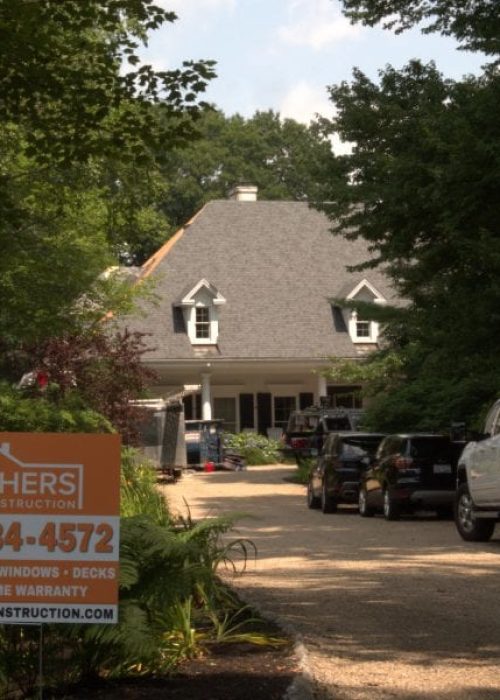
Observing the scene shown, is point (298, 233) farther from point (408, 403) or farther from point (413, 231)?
point (413, 231)

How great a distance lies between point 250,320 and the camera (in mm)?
60688

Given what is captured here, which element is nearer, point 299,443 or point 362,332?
point 299,443

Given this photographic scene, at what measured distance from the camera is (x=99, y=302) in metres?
41.9

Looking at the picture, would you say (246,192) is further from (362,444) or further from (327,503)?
(327,503)

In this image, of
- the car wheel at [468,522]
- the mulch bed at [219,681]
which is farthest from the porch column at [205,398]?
the mulch bed at [219,681]

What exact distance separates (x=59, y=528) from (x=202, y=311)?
5231 cm

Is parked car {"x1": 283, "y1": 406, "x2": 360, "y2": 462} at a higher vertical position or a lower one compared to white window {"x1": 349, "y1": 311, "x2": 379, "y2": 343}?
lower

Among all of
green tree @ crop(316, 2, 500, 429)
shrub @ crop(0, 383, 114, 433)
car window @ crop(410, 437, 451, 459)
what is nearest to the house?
car window @ crop(410, 437, 451, 459)

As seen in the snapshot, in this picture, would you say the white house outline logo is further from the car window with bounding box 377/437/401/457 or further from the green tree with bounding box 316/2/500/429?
the car window with bounding box 377/437/401/457

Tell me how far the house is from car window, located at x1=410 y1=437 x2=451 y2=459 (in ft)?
97.4

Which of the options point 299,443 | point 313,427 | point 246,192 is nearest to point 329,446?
point 299,443

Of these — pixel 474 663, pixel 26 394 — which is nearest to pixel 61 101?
pixel 26 394

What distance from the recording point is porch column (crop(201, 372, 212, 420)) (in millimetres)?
57344

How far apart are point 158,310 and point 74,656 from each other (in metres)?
50.8
